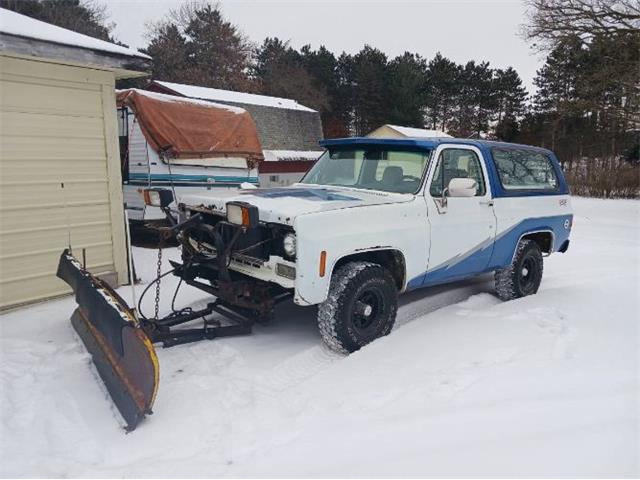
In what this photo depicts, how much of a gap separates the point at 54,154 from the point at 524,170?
5.75 m

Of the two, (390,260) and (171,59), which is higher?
(171,59)

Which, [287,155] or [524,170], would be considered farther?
[287,155]

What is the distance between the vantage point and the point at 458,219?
509cm

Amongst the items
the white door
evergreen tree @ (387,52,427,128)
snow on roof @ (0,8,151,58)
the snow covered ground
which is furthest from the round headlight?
evergreen tree @ (387,52,427,128)

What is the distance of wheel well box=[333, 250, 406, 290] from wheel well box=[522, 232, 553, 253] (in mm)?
2508

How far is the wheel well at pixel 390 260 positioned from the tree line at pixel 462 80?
17.5 m

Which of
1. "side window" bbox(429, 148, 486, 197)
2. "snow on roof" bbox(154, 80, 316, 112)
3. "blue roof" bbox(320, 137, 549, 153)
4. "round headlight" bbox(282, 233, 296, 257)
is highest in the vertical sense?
"snow on roof" bbox(154, 80, 316, 112)

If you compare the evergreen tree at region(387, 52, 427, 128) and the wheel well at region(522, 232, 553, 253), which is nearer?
the wheel well at region(522, 232, 553, 253)

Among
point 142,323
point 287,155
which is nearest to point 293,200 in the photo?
point 142,323

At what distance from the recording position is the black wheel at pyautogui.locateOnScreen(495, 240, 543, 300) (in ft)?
19.4

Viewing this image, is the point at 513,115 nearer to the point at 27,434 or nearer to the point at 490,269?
the point at 490,269

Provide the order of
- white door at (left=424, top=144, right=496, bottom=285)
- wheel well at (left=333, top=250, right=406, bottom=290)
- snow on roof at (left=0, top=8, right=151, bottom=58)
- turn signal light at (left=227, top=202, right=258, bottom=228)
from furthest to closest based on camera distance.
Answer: snow on roof at (left=0, top=8, right=151, bottom=58), white door at (left=424, top=144, right=496, bottom=285), wheel well at (left=333, top=250, right=406, bottom=290), turn signal light at (left=227, top=202, right=258, bottom=228)

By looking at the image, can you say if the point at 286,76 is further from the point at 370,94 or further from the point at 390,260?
the point at 390,260

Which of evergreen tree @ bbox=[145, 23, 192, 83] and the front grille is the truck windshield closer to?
the front grille
